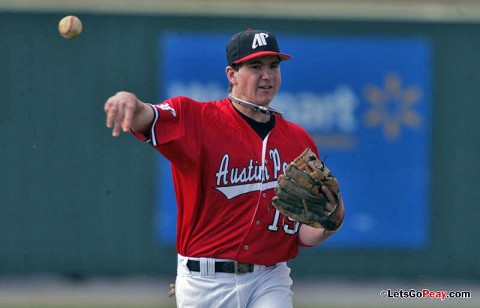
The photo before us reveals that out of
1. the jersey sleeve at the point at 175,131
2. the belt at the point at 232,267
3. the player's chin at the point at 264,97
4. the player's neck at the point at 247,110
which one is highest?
the player's chin at the point at 264,97

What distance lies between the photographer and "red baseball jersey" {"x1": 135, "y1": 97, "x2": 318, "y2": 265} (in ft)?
17.5

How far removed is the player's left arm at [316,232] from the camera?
17.7ft

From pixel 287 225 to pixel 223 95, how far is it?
644 cm

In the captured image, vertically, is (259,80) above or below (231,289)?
above

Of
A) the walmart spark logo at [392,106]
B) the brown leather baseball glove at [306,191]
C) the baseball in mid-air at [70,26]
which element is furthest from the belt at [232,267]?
the walmart spark logo at [392,106]

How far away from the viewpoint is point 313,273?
1223 centimetres

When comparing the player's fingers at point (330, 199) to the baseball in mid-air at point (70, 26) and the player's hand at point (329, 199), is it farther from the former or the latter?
the baseball in mid-air at point (70, 26)

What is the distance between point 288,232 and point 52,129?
7058 mm

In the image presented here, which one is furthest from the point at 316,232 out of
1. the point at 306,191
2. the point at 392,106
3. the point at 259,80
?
the point at 392,106

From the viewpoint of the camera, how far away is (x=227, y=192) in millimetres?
5391

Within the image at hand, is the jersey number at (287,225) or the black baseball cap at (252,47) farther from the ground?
the black baseball cap at (252,47)

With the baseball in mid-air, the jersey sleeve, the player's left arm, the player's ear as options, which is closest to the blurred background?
the baseball in mid-air

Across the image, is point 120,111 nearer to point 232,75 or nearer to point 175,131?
point 175,131

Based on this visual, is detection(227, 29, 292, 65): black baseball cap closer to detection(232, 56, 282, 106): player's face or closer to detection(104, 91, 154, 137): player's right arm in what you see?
detection(232, 56, 282, 106): player's face
